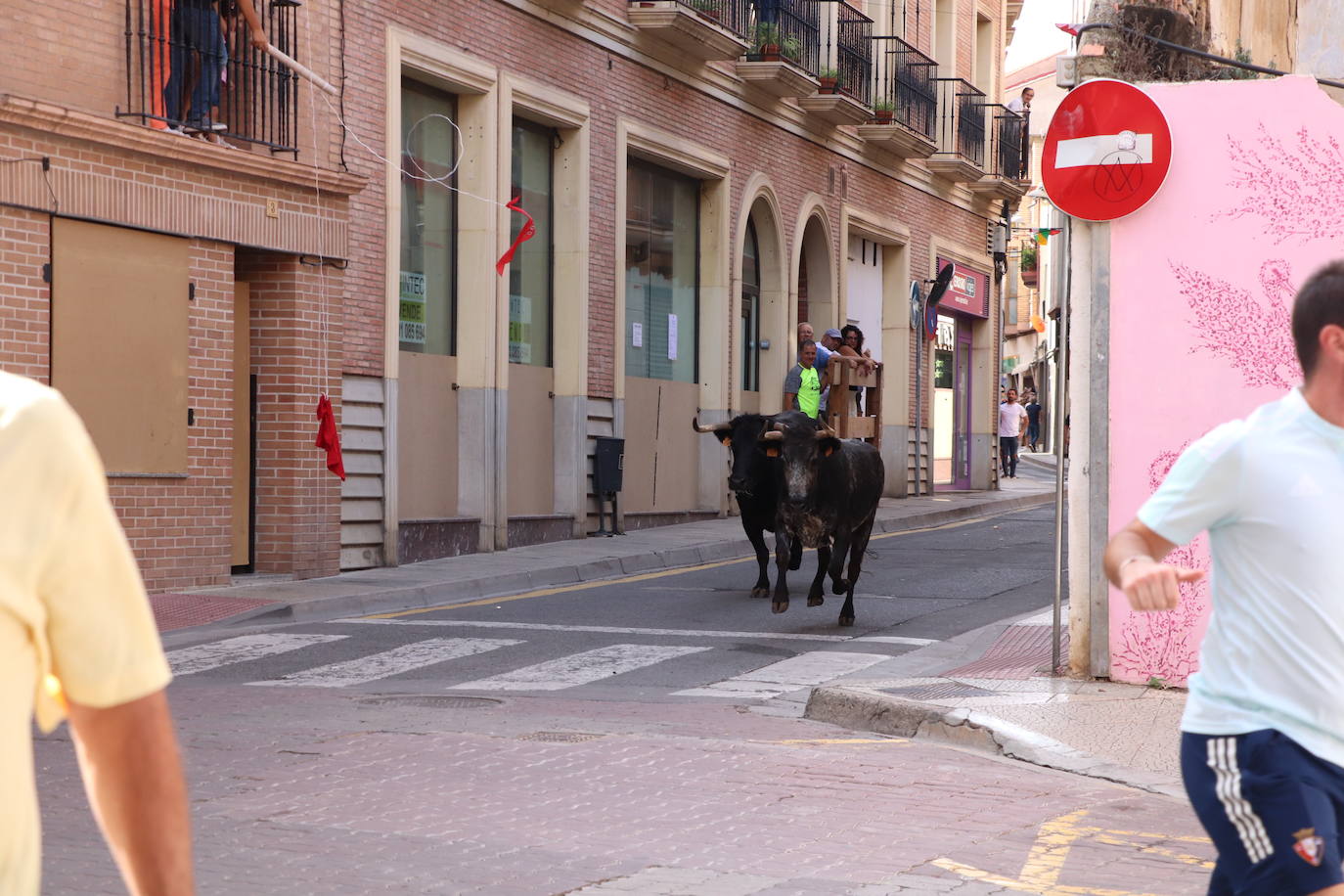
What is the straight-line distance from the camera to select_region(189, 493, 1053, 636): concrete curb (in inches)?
567

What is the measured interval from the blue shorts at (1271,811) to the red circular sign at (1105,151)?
6.46 metres

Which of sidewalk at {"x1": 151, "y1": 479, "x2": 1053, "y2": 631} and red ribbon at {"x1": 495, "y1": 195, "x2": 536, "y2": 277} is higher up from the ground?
red ribbon at {"x1": 495, "y1": 195, "x2": 536, "y2": 277}

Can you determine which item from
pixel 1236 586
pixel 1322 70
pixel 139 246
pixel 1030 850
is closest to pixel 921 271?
pixel 139 246

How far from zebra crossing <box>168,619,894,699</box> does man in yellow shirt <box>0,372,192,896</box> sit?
8423 mm

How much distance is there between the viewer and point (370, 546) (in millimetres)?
17828

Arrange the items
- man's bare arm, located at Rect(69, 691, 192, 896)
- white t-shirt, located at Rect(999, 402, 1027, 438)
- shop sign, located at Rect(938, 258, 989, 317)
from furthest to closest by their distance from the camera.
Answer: white t-shirt, located at Rect(999, 402, 1027, 438), shop sign, located at Rect(938, 258, 989, 317), man's bare arm, located at Rect(69, 691, 192, 896)

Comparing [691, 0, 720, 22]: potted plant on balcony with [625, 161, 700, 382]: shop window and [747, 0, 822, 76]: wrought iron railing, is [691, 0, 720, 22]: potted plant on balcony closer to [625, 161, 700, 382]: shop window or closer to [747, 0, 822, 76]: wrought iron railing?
[747, 0, 822, 76]: wrought iron railing

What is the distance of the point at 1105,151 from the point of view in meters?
9.67

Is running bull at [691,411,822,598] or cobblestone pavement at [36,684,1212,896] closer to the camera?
cobblestone pavement at [36,684,1212,896]

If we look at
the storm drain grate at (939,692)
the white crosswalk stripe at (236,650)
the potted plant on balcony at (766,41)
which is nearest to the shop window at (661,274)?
the potted plant on balcony at (766,41)

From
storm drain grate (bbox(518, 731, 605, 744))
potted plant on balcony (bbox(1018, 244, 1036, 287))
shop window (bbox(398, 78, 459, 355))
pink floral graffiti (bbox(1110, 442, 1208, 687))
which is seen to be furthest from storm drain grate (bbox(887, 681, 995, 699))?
potted plant on balcony (bbox(1018, 244, 1036, 287))

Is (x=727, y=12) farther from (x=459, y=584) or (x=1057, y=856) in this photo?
(x=1057, y=856)

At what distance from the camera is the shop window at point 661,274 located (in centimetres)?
2364

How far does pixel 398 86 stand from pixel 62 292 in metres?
5.03
